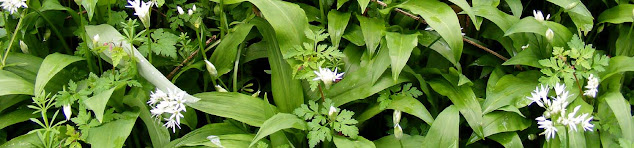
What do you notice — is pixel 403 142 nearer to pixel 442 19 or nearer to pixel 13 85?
pixel 442 19

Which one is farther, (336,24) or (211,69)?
(336,24)

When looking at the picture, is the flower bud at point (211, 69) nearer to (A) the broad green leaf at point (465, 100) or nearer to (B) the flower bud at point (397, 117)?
(B) the flower bud at point (397, 117)

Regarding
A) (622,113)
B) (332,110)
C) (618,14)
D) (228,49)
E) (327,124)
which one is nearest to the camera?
(332,110)

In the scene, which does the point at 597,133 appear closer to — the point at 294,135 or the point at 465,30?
the point at 465,30

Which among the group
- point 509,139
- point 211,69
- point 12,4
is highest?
point 12,4

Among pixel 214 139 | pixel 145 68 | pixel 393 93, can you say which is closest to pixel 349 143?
pixel 393 93

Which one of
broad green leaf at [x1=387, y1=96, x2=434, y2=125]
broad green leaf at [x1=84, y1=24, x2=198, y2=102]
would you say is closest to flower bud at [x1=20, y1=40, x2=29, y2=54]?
broad green leaf at [x1=84, y1=24, x2=198, y2=102]

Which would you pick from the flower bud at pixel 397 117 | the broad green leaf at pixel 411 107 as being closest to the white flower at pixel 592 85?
the broad green leaf at pixel 411 107
